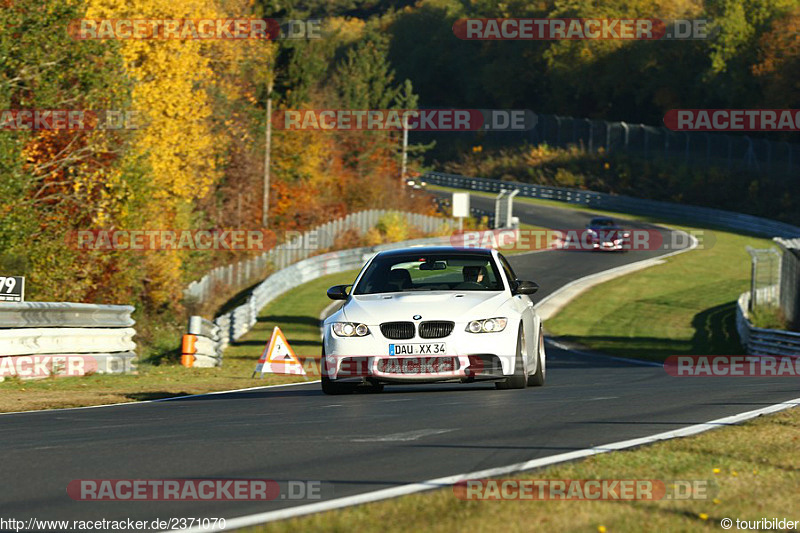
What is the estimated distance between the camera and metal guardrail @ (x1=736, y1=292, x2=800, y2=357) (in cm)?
2903

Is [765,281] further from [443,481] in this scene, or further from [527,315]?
[443,481]

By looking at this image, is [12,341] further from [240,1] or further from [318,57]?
[318,57]

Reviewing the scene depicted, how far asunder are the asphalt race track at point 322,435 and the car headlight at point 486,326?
70 cm

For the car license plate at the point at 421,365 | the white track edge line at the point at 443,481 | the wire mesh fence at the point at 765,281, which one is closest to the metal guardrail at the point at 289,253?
the wire mesh fence at the point at 765,281

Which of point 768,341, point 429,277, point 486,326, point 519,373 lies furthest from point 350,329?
point 768,341

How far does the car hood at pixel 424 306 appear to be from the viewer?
13.2m

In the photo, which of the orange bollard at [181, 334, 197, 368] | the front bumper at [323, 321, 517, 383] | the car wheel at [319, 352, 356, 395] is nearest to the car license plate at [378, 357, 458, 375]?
the front bumper at [323, 321, 517, 383]

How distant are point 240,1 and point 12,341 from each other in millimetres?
51074

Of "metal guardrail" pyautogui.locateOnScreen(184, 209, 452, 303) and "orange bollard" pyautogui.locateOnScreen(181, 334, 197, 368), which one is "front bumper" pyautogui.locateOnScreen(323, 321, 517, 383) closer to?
"orange bollard" pyautogui.locateOnScreen(181, 334, 197, 368)

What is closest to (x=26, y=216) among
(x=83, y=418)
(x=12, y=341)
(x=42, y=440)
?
(x=12, y=341)

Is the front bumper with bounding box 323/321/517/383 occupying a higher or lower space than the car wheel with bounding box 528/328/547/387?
higher

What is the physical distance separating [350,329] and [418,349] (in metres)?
0.78

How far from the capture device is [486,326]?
13.2 metres

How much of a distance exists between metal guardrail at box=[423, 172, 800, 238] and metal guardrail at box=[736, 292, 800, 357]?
36866 millimetres
